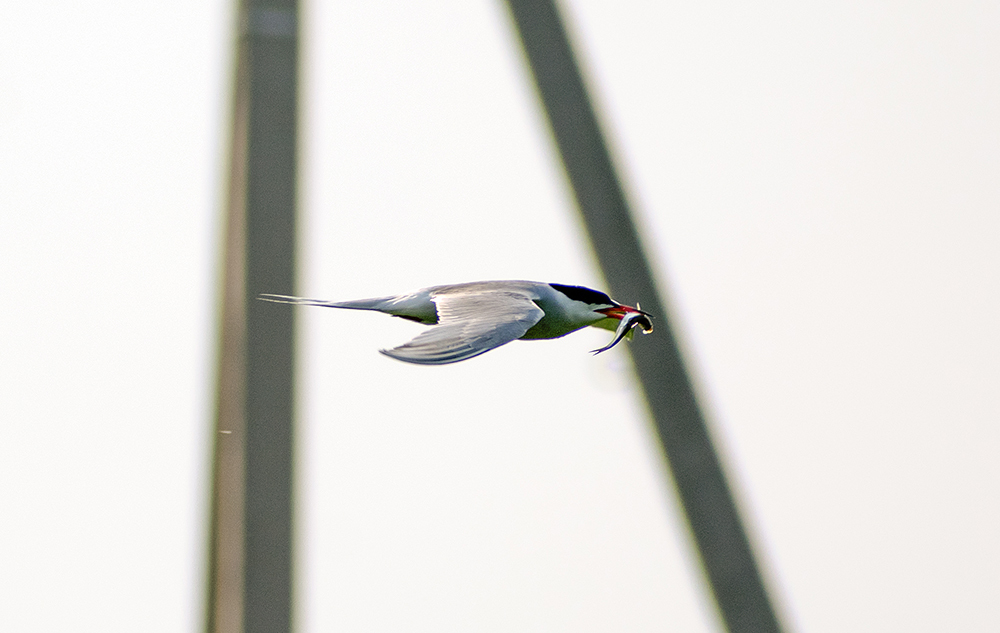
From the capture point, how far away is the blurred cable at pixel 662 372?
Result: 2.35 metres

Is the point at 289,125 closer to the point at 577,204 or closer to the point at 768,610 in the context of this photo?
the point at 577,204

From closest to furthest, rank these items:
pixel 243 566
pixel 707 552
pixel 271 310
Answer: pixel 243 566 → pixel 271 310 → pixel 707 552

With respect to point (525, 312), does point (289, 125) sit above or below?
above

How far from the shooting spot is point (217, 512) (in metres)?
1.75

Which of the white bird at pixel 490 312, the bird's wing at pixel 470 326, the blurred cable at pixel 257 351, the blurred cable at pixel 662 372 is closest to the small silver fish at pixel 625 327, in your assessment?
the white bird at pixel 490 312

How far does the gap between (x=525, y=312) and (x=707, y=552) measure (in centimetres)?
101

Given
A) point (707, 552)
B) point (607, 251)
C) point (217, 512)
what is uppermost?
point (607, 251)

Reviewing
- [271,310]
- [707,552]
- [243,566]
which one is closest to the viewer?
[243,566]

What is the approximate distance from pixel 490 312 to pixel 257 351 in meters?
0.43

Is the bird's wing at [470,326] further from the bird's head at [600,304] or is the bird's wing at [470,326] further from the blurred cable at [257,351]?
the blurred cable at [257,351]

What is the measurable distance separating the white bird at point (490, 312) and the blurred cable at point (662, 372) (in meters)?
0.25

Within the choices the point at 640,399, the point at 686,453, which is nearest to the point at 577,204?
the point at 640,399

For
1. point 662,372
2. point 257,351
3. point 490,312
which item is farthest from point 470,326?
point 662,372

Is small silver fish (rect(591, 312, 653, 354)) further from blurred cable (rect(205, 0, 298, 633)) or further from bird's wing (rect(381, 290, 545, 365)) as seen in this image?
blurred cable (rect(205, 0, 298, 633))
